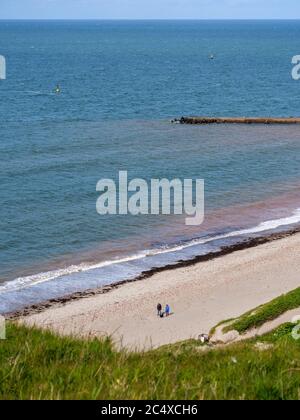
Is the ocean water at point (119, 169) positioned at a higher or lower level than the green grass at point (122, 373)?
higher

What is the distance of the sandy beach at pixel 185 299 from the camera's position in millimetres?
29828

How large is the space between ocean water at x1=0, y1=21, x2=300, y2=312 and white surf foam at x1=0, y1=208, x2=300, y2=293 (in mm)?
60

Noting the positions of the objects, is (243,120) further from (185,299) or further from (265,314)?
(265,314)

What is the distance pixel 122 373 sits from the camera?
8672 mm

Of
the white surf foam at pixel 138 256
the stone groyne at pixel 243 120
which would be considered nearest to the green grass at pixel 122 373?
the white surf foam at pixel 138 256

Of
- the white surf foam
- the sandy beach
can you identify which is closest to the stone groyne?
the white surf foam

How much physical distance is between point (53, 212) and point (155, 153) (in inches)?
855

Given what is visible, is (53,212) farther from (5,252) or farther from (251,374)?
(251,374)

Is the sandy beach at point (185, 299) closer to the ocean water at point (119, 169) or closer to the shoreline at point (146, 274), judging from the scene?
the shoreline at point (146, 274)

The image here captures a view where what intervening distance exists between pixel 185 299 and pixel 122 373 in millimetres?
25223

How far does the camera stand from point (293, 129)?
84375mm

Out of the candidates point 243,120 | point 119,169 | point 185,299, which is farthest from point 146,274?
point 243,120

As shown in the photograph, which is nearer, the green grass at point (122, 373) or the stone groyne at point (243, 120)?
the green grass at point (122, 373)

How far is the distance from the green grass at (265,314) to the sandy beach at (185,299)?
2.79 m
